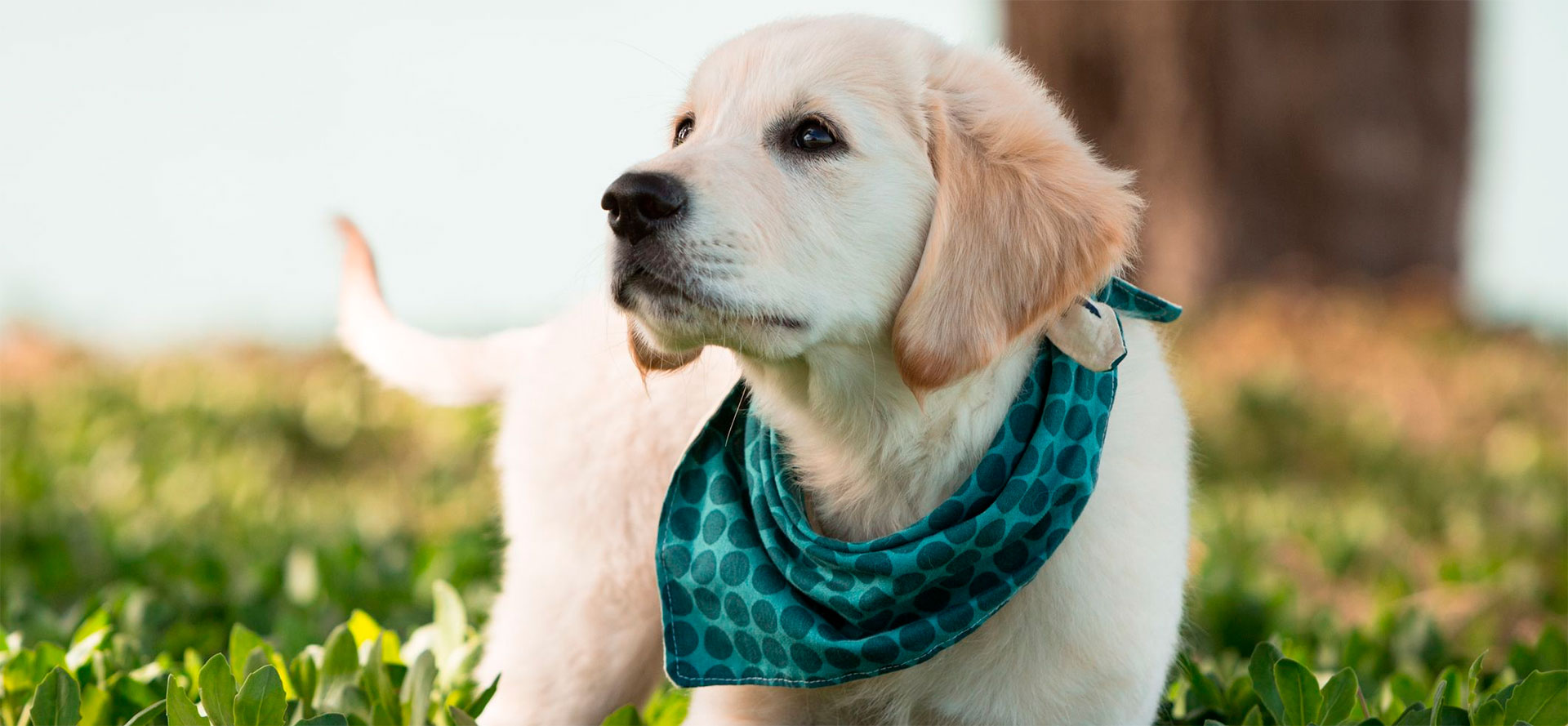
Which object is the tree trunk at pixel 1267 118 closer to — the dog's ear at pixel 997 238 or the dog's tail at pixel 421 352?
the dog's tail at pixel 421 352

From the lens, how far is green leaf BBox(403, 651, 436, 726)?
2.66m

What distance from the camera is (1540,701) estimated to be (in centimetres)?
260

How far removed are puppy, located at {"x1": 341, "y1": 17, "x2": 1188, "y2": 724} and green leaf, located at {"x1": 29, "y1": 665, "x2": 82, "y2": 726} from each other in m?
1.04

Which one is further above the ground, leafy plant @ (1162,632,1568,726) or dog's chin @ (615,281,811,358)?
dog's chin @ (615,281,811,358)

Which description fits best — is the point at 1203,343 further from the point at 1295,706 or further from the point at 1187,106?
the point at 1295,706

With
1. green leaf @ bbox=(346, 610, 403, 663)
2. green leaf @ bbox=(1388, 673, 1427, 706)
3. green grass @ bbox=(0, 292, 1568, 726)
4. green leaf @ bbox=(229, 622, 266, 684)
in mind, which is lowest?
green grass @ bbox=(0, 292, 1568, 726)

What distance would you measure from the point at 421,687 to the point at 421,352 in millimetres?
1029

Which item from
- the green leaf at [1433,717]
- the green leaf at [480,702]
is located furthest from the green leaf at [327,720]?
the green leaf at [1433,717]

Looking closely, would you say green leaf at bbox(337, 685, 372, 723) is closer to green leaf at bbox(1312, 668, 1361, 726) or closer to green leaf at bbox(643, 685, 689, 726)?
green leaf at bbox(643, 685, 689, 726)

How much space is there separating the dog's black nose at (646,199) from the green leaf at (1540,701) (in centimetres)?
183

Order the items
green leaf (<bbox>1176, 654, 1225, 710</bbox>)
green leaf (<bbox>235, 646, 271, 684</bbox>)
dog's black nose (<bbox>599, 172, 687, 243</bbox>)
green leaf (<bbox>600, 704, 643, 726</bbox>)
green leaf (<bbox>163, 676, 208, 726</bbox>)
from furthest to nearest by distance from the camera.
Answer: green leaf (<bbox>1176, 654, 1225, 710</bbox>), green leaf (<bbox>235, 646, 271, 684</bbox>), green leaf (<bbox>600, 704, 643, 726</bbox>), green leaf (<bbox>163, 676, 208, 726</bbox>), dog's black nose (<bbox>599, 172, 687, 243</bbox>)

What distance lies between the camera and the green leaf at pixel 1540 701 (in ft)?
8.48

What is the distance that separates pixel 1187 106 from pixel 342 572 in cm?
613

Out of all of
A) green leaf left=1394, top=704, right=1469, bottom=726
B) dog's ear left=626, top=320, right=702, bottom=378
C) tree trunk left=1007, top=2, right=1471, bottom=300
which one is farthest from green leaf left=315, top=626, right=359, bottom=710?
tree trunk left=1007, top=2, right=1471, bottom=300
